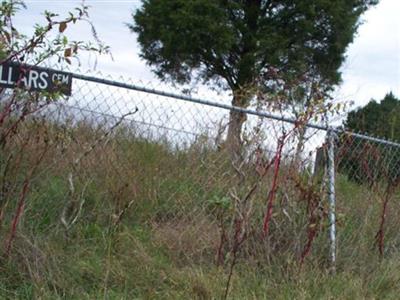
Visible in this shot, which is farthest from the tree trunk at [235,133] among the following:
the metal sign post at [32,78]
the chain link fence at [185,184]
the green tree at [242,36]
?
the green tree at [242,36]

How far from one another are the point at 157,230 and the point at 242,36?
7.71 metres

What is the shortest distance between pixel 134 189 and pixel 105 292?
99 cm

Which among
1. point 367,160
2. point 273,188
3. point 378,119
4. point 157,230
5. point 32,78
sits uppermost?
point 378,119

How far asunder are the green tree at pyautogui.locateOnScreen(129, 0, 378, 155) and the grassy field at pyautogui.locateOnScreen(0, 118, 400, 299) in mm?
6327

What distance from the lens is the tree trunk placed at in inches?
→ 172

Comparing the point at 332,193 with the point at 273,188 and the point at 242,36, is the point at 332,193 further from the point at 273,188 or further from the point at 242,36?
the point at 242,36

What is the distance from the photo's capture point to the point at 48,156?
12.6ft

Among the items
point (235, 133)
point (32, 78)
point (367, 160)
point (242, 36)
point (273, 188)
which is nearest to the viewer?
point (32, 78)

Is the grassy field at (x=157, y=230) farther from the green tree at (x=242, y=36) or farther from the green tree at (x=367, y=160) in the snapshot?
the green tree at (x=242, y=36)

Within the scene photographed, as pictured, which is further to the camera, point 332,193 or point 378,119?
point 378,119

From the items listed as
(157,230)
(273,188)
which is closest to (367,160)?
(273,188)

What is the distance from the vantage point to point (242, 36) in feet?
36.9

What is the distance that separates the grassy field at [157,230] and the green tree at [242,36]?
6.33 meters

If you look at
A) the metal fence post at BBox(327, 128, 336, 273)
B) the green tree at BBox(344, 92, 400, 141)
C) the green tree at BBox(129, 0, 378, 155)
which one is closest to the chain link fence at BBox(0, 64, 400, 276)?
the metal fence post at BBox(327, 128, 336, 273)
